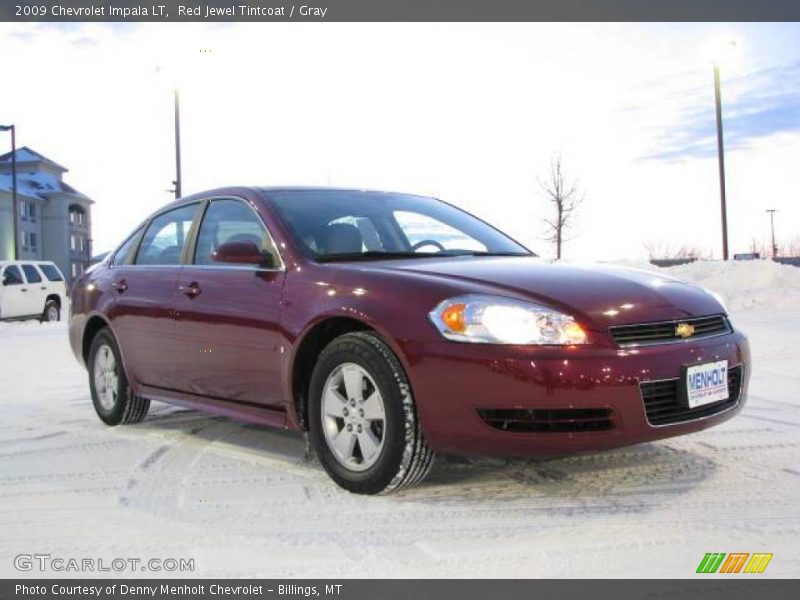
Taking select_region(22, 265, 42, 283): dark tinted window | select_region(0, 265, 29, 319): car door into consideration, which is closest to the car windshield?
select_region(0, 265, 29, 319): car door

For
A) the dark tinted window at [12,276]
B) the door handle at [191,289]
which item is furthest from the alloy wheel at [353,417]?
the dark tinted window at [12,276]

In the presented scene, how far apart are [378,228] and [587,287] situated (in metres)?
1.51

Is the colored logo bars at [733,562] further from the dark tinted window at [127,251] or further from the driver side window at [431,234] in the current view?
the dark tinted window at [127,251]

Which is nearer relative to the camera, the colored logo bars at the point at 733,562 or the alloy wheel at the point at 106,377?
the colored logo bars at the point at 733,562

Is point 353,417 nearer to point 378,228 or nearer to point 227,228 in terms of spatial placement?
point 378,228

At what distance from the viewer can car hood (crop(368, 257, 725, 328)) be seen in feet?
11.8

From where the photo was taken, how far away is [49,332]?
52.6 ft

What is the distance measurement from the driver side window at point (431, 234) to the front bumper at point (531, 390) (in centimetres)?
140

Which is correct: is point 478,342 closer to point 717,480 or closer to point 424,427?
point 424,427

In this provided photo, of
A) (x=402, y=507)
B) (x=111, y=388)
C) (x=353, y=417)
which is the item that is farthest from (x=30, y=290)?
(x=402, y=507)

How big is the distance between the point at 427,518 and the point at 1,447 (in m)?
3.05

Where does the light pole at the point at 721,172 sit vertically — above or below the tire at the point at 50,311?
above

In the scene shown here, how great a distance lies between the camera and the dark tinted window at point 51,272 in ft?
69.7
